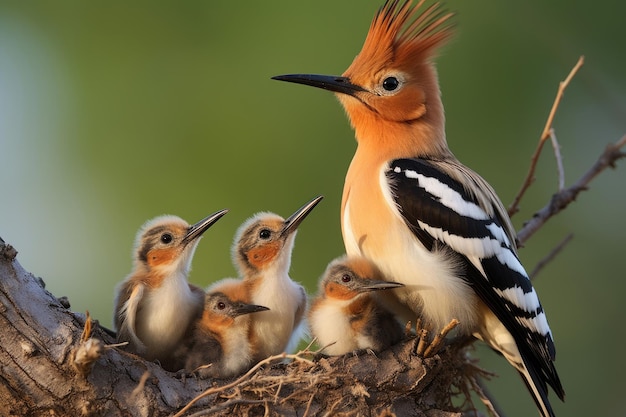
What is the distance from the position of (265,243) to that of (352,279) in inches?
22.9

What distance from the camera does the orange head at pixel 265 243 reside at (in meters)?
4.52

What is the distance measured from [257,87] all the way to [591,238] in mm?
3133

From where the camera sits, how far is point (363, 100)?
4.64m

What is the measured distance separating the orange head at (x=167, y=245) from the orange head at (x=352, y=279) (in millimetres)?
646

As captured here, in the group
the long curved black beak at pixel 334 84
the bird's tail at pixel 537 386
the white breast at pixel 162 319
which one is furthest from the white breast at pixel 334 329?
the long curved black beak at pixel 334 84

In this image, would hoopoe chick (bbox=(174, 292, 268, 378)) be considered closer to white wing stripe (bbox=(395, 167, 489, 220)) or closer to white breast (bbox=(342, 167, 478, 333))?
white breast (bbox=(342, 167, 478, 333))

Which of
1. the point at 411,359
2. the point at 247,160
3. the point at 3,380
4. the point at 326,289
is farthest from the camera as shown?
the point at 247,160

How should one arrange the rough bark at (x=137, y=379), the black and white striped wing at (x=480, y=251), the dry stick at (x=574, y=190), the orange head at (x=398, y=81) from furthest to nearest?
the dry stick at (x=574, y=190)
the orange head at (x=398, y=81)
the black and white striped wing at (x=480, y=251)
the rough bark at (x=137, y=379)

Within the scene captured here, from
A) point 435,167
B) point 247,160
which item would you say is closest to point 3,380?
point 435,167

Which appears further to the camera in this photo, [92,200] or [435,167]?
[92,200]

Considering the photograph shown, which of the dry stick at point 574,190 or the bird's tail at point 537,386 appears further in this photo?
the dry stick at point 574,190

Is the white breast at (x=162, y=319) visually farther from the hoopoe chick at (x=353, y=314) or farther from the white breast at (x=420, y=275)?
the white breast at (x=420, y=275)

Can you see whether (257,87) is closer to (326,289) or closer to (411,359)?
(326,289)

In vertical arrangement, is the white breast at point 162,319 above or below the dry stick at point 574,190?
below
